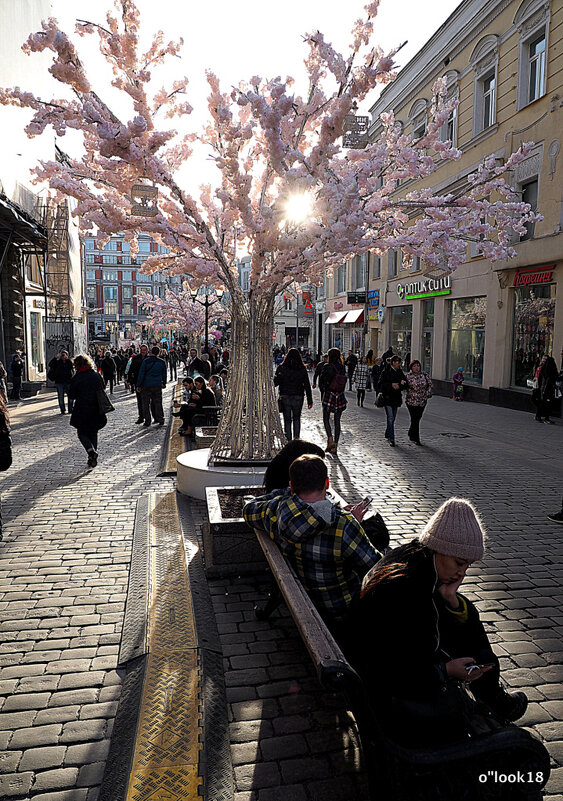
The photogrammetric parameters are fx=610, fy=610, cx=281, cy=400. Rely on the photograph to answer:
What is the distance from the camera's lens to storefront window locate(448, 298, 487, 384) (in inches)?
835

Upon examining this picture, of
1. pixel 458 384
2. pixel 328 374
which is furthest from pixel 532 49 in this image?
pixel 328 374

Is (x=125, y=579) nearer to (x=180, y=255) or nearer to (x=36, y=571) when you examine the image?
(x=36, y=571)

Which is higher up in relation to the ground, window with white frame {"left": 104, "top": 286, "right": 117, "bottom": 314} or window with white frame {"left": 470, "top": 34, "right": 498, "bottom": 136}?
window with white frame {"left": 470, "top": 34, "right": 498, "bottom": 136}

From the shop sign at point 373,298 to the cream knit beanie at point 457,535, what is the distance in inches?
1215

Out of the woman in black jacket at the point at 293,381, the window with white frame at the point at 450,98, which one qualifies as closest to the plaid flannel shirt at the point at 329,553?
the woman in black jacket at the point at 293,381

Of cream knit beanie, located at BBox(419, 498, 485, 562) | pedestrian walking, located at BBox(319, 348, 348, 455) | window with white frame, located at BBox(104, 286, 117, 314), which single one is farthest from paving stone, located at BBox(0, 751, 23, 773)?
window with white frame, located at BBox(104, 286, 117, 314)

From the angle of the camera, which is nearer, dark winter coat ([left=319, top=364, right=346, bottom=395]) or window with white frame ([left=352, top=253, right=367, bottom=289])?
dark winter coat ([left=319, top=364, right=346, bottom=395])

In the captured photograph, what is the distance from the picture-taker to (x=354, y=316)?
120 feet

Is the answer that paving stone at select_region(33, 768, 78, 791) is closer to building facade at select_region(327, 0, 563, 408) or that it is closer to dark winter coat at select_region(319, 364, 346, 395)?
dark winter coat at select_region(319, 364, 346, 395)

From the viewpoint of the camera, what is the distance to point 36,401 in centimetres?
1995

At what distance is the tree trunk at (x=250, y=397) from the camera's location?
25.5 ft

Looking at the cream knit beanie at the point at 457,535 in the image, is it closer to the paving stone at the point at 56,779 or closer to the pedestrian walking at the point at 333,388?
the paving stone at the point at 56,779

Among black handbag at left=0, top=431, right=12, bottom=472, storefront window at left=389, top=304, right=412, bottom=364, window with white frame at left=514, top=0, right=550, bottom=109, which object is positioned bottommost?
black handbag at left=0, top=431, right=12, bottom=472

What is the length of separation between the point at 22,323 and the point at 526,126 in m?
18.9
